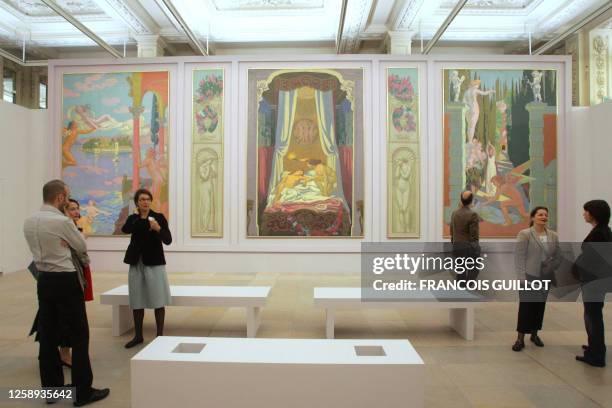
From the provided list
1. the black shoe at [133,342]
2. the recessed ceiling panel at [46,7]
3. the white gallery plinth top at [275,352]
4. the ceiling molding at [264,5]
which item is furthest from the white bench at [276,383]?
the recessed ceiling panel at [46,7]

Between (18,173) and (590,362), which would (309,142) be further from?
(590,362)

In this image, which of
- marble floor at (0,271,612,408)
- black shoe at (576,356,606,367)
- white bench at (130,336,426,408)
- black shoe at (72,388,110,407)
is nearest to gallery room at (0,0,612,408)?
marble floor at (0,271,612,408)

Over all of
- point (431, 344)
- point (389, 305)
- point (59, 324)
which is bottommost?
point (431, 344)

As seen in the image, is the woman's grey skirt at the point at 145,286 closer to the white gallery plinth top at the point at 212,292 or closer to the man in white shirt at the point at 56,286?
the white gallery plinth top at the point at 212,292

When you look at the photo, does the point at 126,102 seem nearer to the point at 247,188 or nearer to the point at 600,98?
the point at 247,188

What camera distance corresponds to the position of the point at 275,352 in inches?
157

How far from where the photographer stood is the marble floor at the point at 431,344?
4.68 metres

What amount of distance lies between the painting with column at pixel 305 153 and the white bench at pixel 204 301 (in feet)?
19.6

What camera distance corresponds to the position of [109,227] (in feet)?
43.0

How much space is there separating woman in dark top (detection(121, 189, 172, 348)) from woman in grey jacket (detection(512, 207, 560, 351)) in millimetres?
4741

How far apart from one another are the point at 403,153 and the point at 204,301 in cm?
807

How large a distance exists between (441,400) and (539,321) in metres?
2.51

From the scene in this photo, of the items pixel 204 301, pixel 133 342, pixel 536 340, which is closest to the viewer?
pixel 133 342

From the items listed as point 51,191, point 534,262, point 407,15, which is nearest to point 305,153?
point 407,15
